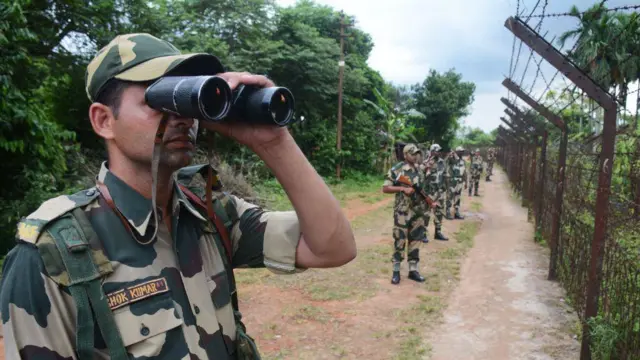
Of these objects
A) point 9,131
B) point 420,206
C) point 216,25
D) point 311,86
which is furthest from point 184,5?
point 420,206

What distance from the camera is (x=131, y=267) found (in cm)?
108

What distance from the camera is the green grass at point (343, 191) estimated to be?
9883 millimetres

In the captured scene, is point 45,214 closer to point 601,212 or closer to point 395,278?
point 601,212

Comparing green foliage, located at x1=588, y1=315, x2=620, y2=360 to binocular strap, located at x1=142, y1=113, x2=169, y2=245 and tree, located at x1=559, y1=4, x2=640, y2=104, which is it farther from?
binocular strap, located at x1=142, y1=113, x2=169, y2=245

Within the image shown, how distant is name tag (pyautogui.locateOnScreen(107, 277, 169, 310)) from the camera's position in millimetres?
1019

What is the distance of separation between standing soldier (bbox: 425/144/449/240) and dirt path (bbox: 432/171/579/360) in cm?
82

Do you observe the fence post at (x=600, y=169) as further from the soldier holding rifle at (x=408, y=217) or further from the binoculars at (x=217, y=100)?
the binoculars at (x=217, y=100)

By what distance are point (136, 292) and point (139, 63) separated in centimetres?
56

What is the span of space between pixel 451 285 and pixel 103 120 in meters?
5.34

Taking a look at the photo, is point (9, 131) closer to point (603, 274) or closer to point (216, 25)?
point (603, 274)

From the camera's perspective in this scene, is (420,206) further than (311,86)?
No

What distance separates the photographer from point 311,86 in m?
15.4

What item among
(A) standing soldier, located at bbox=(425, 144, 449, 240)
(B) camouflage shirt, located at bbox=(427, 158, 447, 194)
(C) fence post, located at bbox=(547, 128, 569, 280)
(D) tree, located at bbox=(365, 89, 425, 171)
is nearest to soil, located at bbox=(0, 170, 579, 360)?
(C) fence post, located at bbox=(547, 128, 569, 280)

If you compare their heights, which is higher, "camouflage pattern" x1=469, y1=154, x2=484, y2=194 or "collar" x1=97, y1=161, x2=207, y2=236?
"collar" x1=97, y1=161, x2=207, y2=236
